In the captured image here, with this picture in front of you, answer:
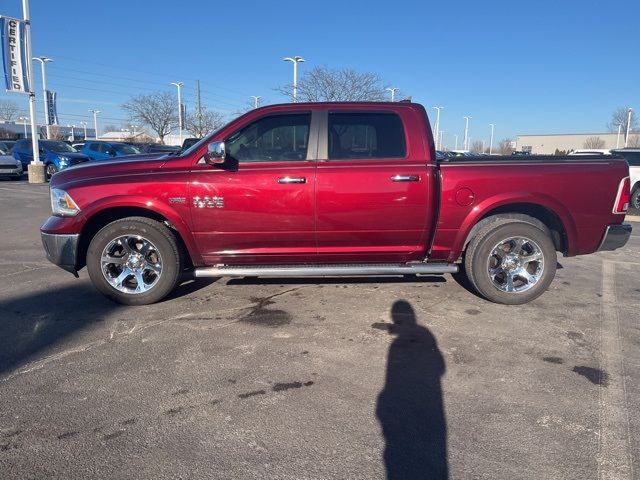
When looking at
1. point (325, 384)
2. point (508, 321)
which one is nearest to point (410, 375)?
point (325, 384)

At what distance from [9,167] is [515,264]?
21.4 metres

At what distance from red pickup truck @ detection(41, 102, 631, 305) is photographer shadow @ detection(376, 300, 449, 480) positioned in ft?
3.41

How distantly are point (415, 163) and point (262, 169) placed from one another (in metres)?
1.50

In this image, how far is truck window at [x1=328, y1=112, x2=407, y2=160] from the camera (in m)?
4.60

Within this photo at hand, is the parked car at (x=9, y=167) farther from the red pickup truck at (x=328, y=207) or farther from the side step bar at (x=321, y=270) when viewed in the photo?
the side step bar at (x=321, y=270)

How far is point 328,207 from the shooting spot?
14.7ft

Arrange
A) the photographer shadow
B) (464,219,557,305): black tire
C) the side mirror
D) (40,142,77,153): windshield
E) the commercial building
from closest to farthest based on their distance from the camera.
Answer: the photographer shadow
the side mirror
(464,219,557,305): black tire
(40,142,77,153): windshield
the commercial building

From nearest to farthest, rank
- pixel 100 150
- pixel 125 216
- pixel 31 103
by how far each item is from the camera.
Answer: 1. pixel 125 216
2. pixel 31 103
3. pixel 100 150

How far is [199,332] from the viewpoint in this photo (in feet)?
13.3

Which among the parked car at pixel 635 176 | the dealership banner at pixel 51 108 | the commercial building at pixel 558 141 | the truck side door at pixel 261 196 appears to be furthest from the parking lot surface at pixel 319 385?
the commercial building at pixel 558 141

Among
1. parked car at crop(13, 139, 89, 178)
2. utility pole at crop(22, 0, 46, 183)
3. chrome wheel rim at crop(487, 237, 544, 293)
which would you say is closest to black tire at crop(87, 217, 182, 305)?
chrome wheel rim at crop(487, 237, 544, 293)

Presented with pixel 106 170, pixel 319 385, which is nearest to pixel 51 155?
pixel 106 170

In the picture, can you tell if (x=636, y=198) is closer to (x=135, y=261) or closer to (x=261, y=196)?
(x=261, y=196)

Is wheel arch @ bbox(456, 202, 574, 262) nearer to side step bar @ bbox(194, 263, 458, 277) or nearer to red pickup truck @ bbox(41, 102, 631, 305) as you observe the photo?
red pickup truck @ bbox(41, 102, 631, 305)
